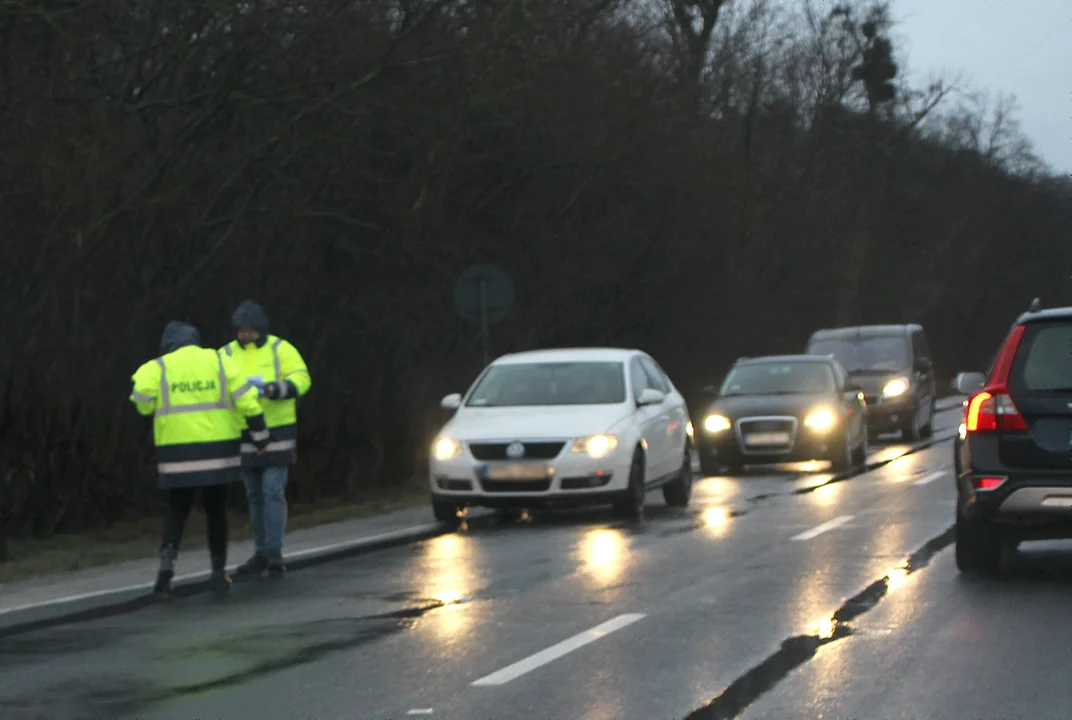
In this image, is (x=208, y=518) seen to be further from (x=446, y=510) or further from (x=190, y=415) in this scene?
(x=446, y=510)

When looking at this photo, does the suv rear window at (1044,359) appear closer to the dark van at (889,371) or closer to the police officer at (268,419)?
the police officer at (268,419)

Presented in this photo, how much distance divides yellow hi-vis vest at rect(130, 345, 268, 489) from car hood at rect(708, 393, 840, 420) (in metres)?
13.4

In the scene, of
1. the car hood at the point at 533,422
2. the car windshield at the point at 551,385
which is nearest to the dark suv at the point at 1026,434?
the car hood at the point at 533,422

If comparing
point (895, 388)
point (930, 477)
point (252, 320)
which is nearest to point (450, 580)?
point (252, 320)

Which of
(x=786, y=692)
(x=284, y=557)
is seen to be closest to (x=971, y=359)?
(x=284, y=557)

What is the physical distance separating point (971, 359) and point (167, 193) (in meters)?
57.9

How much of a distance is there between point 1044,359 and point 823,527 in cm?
482

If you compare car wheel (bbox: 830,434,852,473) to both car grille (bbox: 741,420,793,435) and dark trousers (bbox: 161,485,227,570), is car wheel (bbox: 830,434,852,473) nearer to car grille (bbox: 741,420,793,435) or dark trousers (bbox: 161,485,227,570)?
car grille (bbox: 741,420,793,435)

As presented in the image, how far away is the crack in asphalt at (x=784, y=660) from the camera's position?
7.47m

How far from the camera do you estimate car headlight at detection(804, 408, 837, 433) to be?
24141 millimetres

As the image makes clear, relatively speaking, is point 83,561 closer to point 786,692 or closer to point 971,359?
point 786,692

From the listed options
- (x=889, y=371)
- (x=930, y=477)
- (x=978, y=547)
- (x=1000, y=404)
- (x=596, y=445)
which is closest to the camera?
(x=1000, y=404)

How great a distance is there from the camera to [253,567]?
509 inches

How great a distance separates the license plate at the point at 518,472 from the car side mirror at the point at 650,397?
5.46 feet
